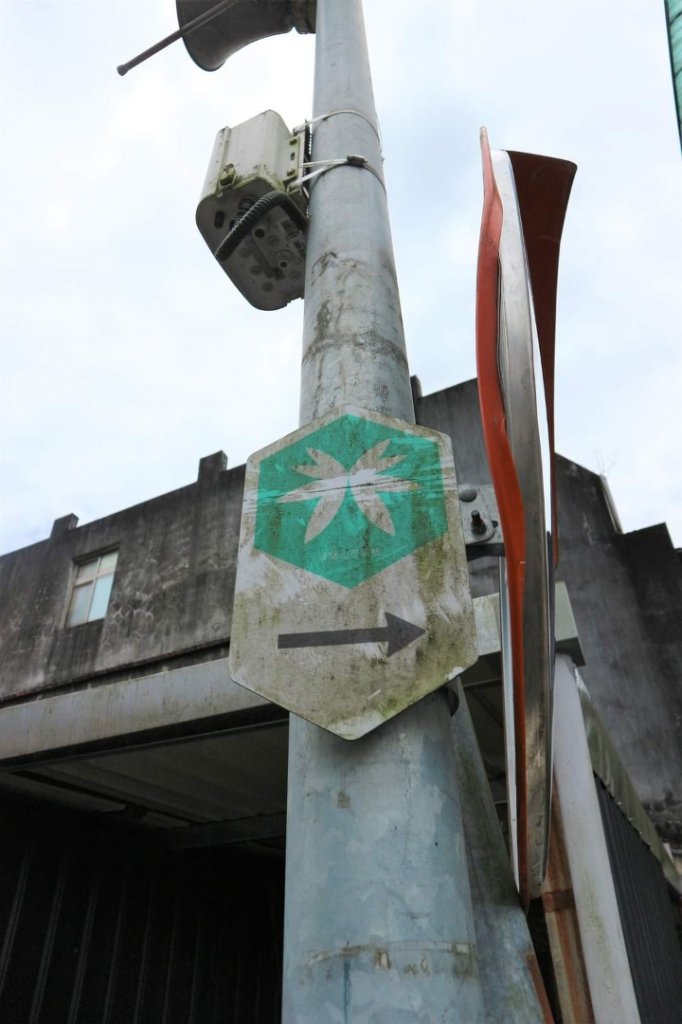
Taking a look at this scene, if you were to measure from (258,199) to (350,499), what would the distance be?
1.57 meters

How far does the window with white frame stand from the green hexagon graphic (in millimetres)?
17827

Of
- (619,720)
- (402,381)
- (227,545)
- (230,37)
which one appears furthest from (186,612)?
(402,381)

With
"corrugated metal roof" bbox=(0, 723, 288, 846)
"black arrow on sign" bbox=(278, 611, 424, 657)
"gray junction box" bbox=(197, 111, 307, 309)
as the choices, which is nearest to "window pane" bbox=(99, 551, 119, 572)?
"corrugated metal roof" bbox=(0, 723, 288, 846)

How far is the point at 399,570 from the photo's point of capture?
148cm

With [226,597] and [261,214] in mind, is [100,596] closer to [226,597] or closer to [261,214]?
[226,597]

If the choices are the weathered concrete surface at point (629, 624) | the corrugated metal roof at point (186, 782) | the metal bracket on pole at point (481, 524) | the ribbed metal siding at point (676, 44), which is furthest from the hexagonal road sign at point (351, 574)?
the ribbed metal siding at point (676, 44)

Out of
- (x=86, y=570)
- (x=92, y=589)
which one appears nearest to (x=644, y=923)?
(x=92, y=589)

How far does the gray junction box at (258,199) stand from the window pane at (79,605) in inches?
684

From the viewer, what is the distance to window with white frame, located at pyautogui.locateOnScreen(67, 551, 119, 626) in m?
18.6

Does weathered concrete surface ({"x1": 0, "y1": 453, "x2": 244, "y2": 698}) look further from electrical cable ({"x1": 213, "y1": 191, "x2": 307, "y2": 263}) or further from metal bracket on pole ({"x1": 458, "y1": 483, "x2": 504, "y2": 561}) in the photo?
metal bracket on pole ({"x1": 458, "y1": 483, "x2": 504, "y2": 561})

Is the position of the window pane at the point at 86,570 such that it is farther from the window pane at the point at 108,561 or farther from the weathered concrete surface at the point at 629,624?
the weathered concrete surface at the point at 629,624

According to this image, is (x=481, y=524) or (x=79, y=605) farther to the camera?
(x=79, y=605)

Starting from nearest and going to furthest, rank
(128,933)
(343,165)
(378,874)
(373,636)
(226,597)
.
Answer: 1. (378,874)
2. (373,636)
3. (343,165)
4. (128,933)
5. (226,597)

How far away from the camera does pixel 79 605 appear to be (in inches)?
751
